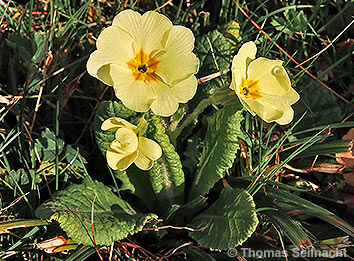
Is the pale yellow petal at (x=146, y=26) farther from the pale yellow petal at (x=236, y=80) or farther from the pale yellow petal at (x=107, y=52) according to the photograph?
the pale yellow petal at (x=236, y=80)

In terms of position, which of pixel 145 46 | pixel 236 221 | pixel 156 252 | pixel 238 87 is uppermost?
pixel 145 46

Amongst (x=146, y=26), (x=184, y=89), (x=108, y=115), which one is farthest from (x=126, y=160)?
(x=146, y=26)

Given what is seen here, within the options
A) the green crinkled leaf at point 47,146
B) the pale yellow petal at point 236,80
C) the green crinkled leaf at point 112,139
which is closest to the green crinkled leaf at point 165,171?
the green crinkled leaf at point 112,139

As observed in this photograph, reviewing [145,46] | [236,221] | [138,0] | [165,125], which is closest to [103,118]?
[165,125]

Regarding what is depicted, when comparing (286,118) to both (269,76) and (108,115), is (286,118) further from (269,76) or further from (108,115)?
(108,115)

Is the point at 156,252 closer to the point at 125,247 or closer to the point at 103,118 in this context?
the point at 125,247

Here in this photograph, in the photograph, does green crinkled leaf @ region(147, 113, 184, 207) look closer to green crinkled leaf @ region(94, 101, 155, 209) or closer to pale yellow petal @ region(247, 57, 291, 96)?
green crinkled leaf @ region(94, 101, 155, 209)

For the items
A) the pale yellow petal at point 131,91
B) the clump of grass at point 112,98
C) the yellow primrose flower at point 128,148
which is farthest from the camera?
the clump of grass at point 112,98

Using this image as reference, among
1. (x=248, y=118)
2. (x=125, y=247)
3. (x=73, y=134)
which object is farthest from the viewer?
(x=73, y=134)
